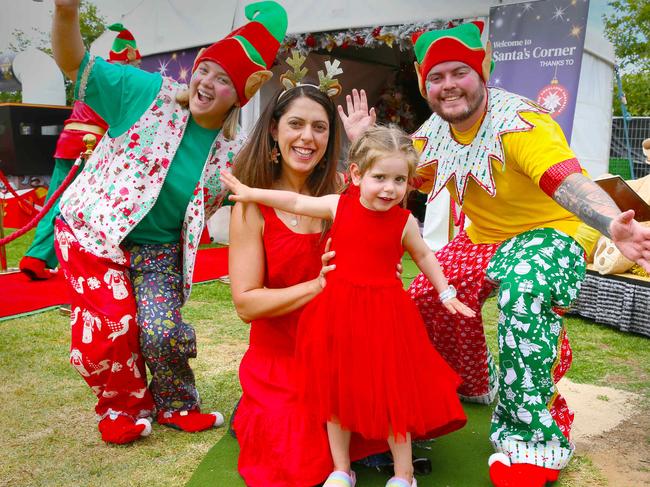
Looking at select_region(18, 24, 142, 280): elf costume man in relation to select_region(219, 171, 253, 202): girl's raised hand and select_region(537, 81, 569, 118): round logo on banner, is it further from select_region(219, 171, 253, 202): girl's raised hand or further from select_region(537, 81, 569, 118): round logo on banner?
select_region(537, 81, 569, 118): round logo on banner

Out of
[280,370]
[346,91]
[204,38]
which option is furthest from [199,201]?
[346,91]

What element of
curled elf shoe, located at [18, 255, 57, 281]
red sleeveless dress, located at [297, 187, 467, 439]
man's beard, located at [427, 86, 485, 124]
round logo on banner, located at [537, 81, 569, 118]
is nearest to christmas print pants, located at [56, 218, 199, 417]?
red sleeveless dress, located at [297, 187, 467, 439]

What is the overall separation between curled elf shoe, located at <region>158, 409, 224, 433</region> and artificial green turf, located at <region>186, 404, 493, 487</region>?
0.14 metres

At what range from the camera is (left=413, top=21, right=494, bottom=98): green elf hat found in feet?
8.29

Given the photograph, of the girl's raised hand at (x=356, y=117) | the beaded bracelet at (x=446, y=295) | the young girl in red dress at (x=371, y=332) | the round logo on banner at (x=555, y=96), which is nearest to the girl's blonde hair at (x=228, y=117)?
the girl's raised hand at (x=356, y=117)

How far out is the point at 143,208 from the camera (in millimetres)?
2609

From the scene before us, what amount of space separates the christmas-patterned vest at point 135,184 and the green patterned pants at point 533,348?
1314 mm

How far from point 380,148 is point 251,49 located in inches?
36.5

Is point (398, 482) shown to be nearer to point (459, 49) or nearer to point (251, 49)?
point (459, 49)

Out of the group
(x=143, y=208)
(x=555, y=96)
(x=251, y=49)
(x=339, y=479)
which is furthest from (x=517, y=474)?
(x=555, y=96)

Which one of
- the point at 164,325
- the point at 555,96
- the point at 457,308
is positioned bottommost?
the point at 164,325

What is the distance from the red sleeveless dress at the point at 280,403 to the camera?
2.19m

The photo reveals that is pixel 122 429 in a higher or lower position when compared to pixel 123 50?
lower

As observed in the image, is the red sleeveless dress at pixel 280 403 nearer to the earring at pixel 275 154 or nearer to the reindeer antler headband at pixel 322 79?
the earring at pixel 275 154
